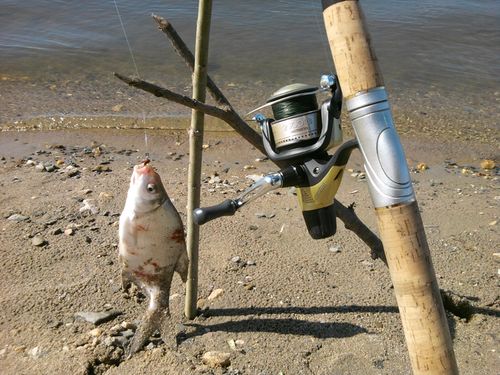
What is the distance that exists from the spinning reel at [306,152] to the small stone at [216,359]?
132cm

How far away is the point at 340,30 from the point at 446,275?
111 inches

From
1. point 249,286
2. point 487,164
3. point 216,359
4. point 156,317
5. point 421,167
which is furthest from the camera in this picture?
point 487,164

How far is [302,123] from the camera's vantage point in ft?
8.64

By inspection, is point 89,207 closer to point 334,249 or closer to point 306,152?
point 334,249

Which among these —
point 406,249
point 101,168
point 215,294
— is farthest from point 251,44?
point 406,249

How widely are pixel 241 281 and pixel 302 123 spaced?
2195 mm

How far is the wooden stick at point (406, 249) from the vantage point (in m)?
2.32

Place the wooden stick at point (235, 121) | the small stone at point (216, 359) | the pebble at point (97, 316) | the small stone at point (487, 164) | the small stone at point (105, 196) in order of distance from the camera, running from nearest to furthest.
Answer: the wooden stick at point (235, 121), the small stone at point (216, 359), the pebble at point (97, 316), the small stone at point (105, 196), the small stone at point (487, 164)

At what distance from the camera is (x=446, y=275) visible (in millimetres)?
4711

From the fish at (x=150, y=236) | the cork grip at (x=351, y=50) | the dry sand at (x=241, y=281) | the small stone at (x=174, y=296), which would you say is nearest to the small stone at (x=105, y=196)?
the dry sand at (x=241, y=281)

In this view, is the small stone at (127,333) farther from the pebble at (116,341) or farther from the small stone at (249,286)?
the small stone at (249,286)

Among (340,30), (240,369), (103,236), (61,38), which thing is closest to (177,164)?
(103,236)

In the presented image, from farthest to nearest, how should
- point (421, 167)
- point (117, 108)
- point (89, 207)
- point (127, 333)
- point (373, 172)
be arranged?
point (117, 108) → point (421, 167) → point (89, 207) → point (127, 333) → point (373, 172)

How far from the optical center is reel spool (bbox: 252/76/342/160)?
8.42 ft
